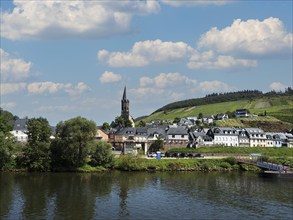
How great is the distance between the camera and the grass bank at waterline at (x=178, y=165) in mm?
91669

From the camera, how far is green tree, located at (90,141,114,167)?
9019 cm

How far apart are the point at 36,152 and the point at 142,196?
33.7 meters

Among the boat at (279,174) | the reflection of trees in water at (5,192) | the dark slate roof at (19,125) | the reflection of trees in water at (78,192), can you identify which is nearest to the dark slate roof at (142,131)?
the dark slate roof at (19,125)

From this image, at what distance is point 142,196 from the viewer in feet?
199

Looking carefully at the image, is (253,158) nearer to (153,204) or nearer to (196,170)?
(196,170)

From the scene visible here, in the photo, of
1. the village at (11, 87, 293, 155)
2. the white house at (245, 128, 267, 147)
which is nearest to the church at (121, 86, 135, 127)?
the village at (11, 87, 293, 155)

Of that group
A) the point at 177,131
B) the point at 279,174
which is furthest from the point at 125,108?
the point at 279,174

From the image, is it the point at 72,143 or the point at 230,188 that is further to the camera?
the point at 72,143

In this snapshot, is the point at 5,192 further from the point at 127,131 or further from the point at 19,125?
the point at 19,125

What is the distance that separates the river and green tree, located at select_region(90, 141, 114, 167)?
5926 mm

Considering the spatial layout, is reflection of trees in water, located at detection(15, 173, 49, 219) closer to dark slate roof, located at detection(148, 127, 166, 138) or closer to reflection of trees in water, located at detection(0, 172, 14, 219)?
reflection of trees in water, located at detection(0, 172, 14, 219)

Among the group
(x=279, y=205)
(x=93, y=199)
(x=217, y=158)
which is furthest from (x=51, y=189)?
(x=217, y=158)

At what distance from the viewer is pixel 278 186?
72.6m

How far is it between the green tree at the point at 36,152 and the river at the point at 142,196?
163 inches
